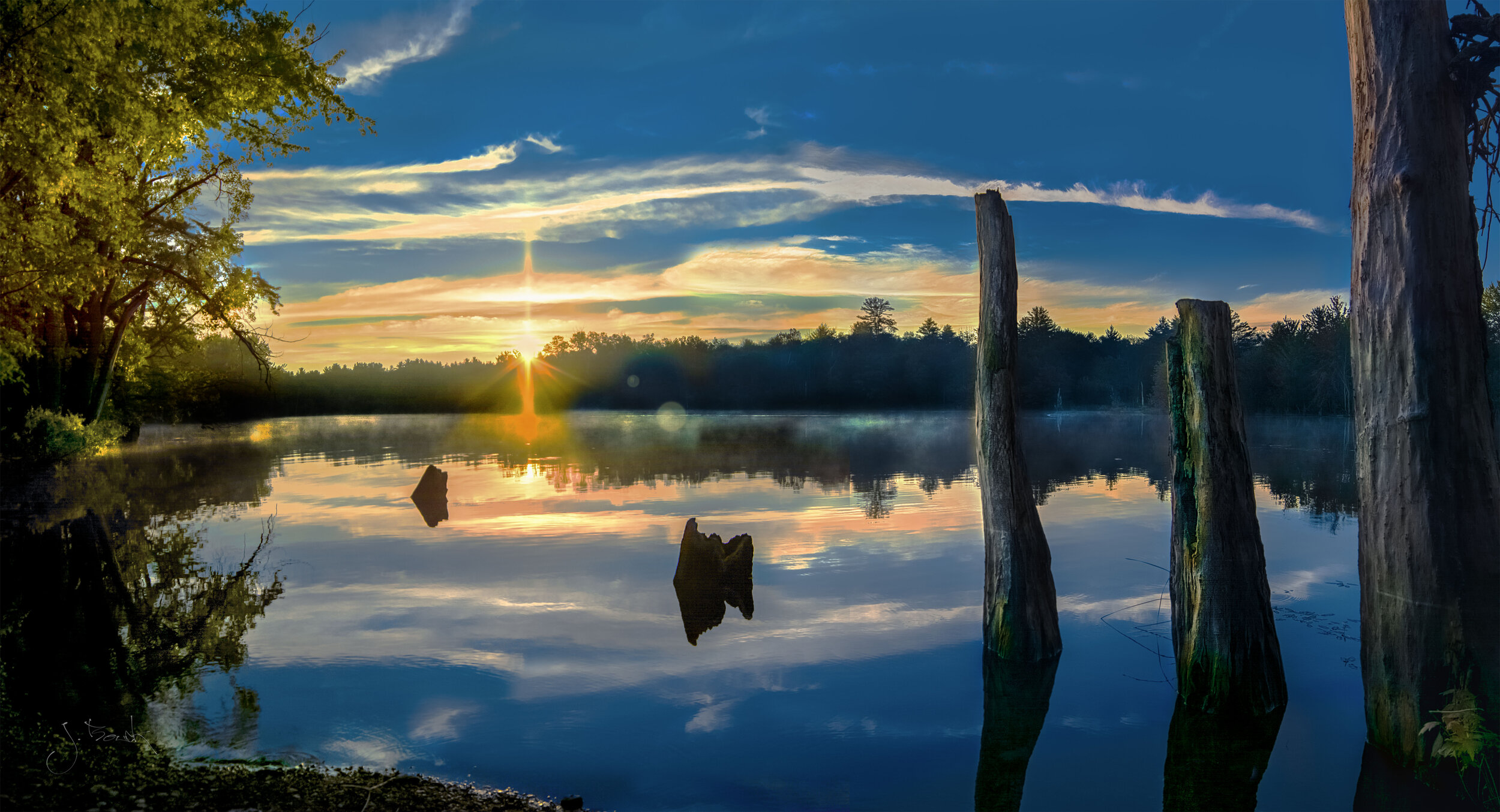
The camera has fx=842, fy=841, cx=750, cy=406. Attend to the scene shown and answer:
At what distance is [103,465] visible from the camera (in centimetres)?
3256

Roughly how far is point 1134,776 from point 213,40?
2575cm

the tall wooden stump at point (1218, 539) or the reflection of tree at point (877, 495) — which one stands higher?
the tall wooden stump at point (1218, 539)

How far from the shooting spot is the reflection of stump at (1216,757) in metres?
6.91

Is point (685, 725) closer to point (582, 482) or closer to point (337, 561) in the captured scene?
point (337, 561)

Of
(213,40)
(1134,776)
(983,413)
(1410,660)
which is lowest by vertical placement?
(1134,776)

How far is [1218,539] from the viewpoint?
25.6 feet

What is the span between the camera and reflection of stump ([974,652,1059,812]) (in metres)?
7.12

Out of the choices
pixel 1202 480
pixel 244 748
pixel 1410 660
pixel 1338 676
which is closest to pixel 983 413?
pixel 1202 480

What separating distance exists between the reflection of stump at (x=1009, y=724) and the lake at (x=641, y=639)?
0.35 feet

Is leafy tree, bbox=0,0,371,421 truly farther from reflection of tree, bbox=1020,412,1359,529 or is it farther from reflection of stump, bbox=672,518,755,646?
reflection of tree, bbox=1020,412,1359,529

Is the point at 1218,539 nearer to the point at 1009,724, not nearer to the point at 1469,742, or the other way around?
the point at 1469,742

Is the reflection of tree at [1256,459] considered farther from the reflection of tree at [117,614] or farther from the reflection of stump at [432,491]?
the reflection of stump at [432,491]

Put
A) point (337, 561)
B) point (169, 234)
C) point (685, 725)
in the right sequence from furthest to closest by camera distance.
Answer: point (169, 234), point (337, 561), point (685, 725)
